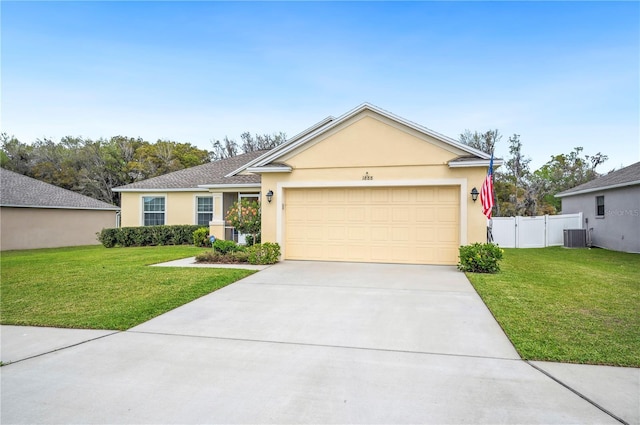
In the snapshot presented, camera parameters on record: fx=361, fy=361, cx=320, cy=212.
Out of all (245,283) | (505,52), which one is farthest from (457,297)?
(505,52)

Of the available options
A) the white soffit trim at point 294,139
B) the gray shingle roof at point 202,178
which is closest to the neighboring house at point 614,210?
the white soffit trim at point 294,139

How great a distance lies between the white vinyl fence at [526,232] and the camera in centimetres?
1708

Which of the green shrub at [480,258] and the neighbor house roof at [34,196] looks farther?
the neighbor house roof at [34,196]

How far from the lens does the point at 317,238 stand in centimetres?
1151

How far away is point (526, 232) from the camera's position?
1712 centimetres

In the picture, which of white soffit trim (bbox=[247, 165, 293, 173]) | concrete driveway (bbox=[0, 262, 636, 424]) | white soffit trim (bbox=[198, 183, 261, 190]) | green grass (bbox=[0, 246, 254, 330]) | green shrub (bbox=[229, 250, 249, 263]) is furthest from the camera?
white soffit trim (bbox=[198, 183, 261, 190])

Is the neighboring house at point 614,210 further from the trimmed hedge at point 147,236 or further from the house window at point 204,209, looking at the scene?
the trimmed hedge at point 147,236

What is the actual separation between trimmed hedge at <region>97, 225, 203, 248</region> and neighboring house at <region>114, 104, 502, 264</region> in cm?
786

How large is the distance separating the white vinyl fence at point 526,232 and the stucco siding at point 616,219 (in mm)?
1668

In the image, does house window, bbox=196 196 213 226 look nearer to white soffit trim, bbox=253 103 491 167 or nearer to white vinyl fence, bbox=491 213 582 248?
white soffit trim, bbox=253 103 491 167

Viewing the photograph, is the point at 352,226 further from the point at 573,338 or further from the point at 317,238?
the point at 573,338

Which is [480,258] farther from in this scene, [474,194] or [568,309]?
[568,309]

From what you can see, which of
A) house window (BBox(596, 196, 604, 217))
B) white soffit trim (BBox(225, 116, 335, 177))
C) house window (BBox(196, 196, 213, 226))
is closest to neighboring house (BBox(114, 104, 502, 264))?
white soffit trim (BBox(225, 116, 335, 177))

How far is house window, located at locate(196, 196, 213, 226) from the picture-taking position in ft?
61.3
